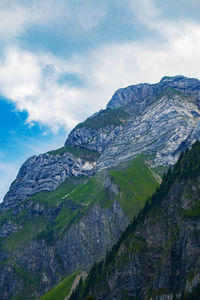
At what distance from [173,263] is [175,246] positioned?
8089 millimetres

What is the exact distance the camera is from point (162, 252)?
168m

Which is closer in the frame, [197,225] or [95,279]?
[197,225]

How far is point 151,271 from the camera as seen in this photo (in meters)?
168

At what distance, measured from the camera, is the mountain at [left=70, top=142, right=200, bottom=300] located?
150 m

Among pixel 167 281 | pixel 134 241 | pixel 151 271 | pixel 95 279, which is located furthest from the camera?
pixel 95 279

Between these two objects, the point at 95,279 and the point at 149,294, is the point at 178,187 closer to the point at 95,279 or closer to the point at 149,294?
the point at 149,294

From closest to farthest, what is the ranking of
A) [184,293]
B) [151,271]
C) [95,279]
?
[184,293], [151,271], [95,279]

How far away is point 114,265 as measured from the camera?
184625 millimetres

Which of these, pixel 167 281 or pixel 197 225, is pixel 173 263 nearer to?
pixel 167 281

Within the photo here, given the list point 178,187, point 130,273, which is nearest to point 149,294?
point 130,273

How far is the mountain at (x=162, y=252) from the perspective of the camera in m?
150

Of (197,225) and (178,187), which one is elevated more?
(178,187)

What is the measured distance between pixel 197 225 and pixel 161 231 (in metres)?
26.4

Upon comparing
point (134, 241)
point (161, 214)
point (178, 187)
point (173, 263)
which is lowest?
point (173, 263)
